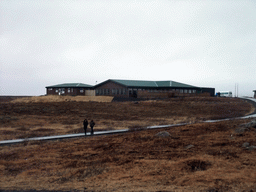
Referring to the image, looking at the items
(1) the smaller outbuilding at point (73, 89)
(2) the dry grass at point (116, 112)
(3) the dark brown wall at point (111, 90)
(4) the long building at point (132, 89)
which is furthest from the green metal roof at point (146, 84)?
(2) the dry grass at point (116, 112)

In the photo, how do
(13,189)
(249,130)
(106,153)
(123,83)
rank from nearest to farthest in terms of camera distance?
(13,189), (106,153), (249,130), (123,83)

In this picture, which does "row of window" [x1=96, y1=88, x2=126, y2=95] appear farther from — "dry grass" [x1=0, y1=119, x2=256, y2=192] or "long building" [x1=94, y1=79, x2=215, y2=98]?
"dry grass" [x1=0, y1=119, x2=256, y2=192]

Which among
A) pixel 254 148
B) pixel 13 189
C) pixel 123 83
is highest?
pixel 123 83

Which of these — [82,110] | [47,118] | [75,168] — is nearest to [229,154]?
[75,168]

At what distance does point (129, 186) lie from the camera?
10.5 meters

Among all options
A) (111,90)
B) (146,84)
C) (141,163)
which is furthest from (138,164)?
(146,84)

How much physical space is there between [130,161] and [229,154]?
17.8 ft

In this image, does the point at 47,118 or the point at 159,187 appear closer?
the point at 159,187

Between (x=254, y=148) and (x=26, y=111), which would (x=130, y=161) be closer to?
(x=254, y=148)

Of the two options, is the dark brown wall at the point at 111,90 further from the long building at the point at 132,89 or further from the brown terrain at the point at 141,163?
the brown terrain at the point at 141,163

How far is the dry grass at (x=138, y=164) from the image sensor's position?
417 inches

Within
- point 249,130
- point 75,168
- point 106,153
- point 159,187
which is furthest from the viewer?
point 249,130

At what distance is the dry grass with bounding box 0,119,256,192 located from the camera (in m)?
10.6

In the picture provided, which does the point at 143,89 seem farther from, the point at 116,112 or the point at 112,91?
the point at 116,112
